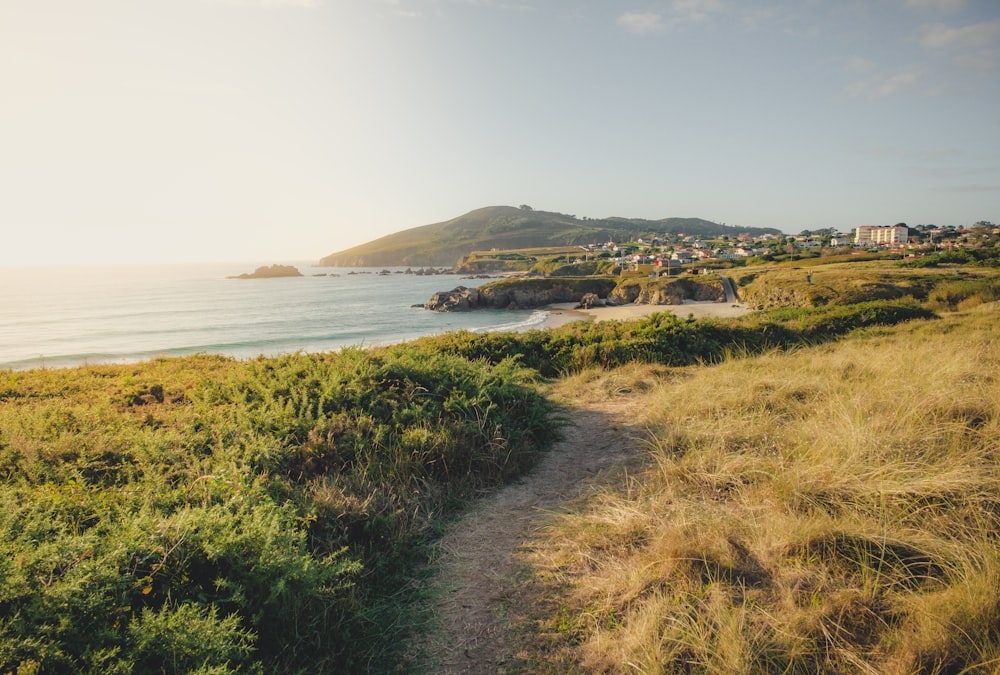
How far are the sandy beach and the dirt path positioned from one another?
1485 inches

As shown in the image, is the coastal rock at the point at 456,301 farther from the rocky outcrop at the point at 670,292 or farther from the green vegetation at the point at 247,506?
the green vegetation at the point at 247,506

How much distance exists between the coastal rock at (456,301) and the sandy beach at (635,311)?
1061 centimetres

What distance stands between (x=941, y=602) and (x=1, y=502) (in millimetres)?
6554

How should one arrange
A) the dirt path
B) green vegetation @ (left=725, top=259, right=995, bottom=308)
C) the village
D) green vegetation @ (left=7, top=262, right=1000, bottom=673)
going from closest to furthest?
1. green vegetation @ (left=7, top=262, right=1000, bottom=673)
2. the dirt path
3. green vegetation @ (left=725, top=259, right=995, bottom=308)
4. the village

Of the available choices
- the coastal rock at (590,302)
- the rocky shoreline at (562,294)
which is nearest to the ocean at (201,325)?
the rocky shoreline at (562,294)

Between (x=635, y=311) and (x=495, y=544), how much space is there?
173ft

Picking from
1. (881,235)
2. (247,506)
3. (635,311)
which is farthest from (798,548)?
(881,235)

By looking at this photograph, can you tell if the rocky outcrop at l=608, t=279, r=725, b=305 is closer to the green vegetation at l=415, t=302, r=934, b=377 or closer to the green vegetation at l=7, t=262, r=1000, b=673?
the green vegetation at l=415, t=302, r=934, b=377

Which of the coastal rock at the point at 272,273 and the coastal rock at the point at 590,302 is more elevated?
the coastal rock at the point at 272,273

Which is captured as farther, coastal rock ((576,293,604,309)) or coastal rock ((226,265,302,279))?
coastal rock ((226,265,302,279))

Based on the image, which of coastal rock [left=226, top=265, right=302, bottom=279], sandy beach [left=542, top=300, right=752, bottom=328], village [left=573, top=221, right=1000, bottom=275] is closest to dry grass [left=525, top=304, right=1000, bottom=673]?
sandy beach [left=542, top=300, right=752, bottom=328]

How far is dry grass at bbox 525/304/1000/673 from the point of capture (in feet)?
9.68

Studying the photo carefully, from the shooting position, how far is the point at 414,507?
525 centimetres

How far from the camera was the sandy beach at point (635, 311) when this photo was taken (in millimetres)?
47531
